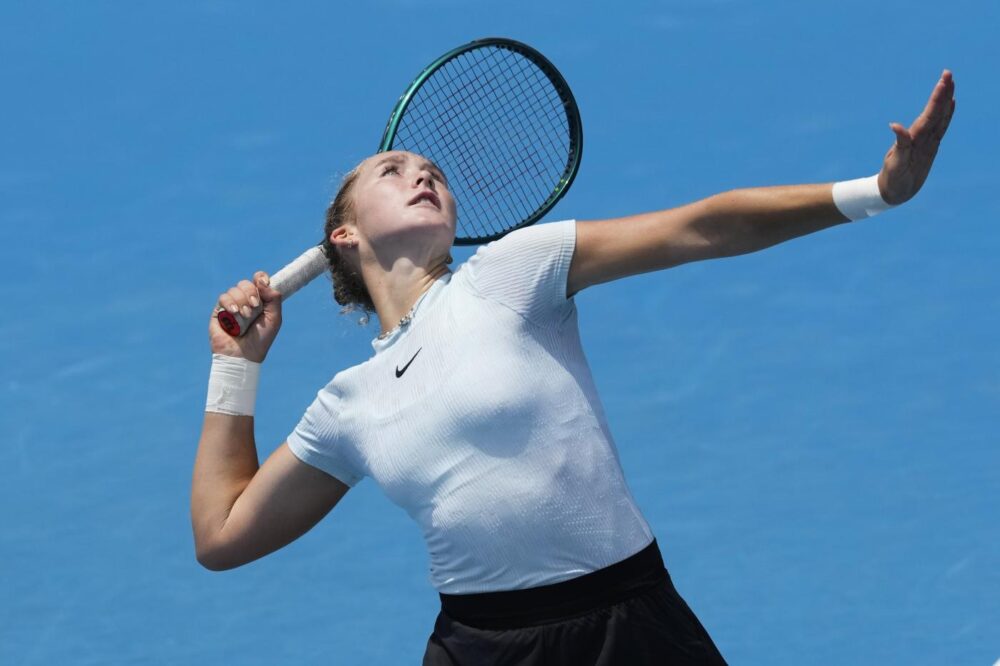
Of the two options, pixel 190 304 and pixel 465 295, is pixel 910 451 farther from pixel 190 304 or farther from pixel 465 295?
pixel 465 295

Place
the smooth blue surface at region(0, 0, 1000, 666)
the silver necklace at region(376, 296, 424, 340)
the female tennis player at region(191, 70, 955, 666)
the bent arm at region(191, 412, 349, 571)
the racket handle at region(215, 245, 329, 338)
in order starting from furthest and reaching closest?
the smooth blue surface at region(0, 0, 1000, 666) < the racket handle at region(215, 245, 329, 338) < the bent arm at region(191, 412, 349, 571) < the silver necklace at region(376, 296, 424, 340) < the female tennis player at region(191, 70, 955, 666)

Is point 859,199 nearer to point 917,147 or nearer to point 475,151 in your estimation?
point 917,147

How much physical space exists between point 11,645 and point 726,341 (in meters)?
2.74

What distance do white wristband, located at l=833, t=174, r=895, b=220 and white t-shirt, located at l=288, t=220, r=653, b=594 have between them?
46 cm

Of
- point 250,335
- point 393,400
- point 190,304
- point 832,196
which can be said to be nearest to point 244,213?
point 190,304

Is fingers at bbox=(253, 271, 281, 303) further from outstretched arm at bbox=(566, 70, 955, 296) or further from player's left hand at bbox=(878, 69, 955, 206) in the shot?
player's left hand at bbox=(878, 69, 955, 206)

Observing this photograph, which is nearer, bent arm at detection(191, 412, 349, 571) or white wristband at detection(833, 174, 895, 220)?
white wristband at detection(833, 174, 895, 220)

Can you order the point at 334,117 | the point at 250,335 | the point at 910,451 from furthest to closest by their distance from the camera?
1. the point at 334,117
2. the point at 910,451
3. the point at 250,335

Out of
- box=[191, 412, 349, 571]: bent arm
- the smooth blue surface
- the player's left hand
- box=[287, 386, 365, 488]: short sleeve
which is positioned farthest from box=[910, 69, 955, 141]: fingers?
the smooth blue surface

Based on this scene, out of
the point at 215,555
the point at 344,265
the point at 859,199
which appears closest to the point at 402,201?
the point at 344,265

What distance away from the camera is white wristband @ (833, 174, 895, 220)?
8.60 ft

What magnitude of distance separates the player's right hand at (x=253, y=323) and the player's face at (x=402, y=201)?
0.28 m

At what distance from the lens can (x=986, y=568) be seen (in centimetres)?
538

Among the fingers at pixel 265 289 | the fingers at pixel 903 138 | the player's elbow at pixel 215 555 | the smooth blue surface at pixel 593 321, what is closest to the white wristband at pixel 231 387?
the fingers at pixel 265 289
